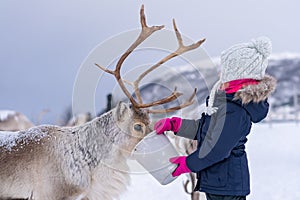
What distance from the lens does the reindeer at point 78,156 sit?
3.27 metres

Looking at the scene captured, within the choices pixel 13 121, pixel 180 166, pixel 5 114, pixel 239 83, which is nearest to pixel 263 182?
pixel 180 166

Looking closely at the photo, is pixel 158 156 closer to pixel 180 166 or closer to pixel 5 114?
pixel 180 166

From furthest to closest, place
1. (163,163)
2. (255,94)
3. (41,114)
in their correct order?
(41,114) → (163,163) → (255,94)

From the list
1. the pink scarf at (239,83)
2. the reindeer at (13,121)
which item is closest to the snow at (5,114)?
the reindeer at (13,121)

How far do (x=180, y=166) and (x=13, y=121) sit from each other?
10.8m

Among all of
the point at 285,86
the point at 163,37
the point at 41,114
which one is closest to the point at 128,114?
the point at 163,37

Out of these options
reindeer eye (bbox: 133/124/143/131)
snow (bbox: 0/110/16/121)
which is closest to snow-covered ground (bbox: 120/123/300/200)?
reindeer eye (bbox: 133/124/143/131)

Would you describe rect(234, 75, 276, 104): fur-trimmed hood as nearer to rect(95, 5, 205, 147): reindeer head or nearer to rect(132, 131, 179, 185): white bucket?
rect(132, 131, 179, 185): white bucket

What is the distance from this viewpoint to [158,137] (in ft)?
9.64

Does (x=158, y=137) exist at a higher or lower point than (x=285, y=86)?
lower

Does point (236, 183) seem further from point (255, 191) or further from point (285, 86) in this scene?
point (285, 86)

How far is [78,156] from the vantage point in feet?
11.3

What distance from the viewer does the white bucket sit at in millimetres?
2689

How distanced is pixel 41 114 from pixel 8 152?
8.03m
